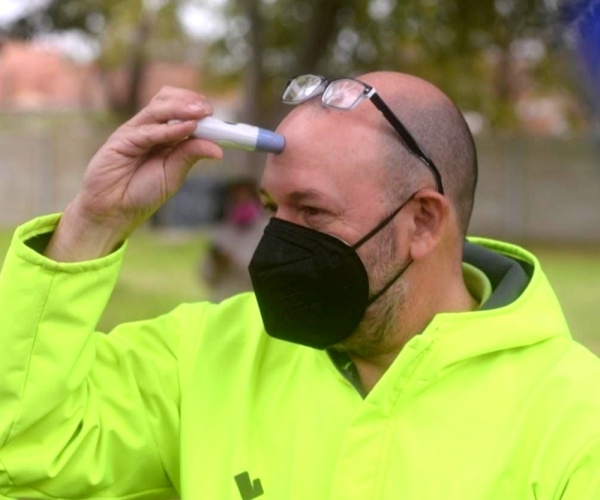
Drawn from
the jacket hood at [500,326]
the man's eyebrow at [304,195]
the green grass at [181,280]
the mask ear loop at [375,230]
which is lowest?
the green grass at [181,280]

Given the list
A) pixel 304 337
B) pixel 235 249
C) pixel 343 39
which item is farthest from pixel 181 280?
pixel 304 337

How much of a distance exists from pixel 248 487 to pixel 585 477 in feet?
2.27

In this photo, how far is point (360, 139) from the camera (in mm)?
2434

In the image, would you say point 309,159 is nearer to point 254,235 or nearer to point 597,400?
point 597,400

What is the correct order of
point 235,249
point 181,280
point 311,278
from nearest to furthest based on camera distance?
point 311,278 → point 235,249 → point 181,280

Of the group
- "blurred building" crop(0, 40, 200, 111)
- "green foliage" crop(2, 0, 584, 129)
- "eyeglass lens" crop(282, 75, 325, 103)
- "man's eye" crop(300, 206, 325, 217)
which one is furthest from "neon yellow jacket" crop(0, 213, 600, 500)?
"blurred building" crop(0, 40, 200, 111)

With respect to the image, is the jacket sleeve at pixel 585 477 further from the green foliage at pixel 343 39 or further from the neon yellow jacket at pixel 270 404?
the green foliage at pixel 343 39

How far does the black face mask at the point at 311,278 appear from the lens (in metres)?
2.45

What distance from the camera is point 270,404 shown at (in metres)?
2.47

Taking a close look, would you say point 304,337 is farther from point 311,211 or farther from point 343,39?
point 343,39

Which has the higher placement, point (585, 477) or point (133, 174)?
point (133, 174)

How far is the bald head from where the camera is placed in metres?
2.47

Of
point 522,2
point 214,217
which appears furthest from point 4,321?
point 214,217

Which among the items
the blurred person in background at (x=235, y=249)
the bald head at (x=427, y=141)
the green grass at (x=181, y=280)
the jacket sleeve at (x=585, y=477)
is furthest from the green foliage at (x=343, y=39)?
the jacket sleeve at (x=585, y=477)
